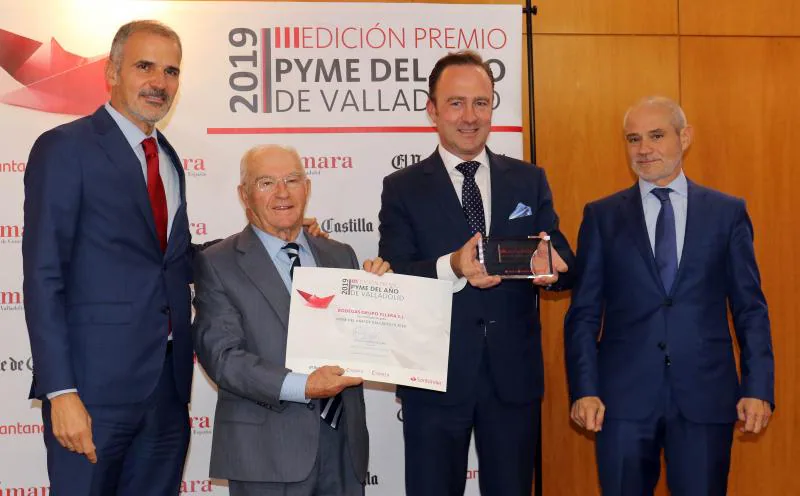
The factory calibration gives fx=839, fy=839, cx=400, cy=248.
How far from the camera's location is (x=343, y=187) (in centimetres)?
439

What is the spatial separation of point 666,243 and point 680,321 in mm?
319

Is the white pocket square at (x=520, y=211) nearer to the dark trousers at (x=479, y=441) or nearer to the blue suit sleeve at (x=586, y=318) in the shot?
the blue suit sleeve at (x=586, y=318)

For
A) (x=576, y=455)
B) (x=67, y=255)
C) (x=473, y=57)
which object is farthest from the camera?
(x=576, y=455)

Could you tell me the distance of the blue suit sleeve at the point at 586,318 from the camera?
11.1 ft

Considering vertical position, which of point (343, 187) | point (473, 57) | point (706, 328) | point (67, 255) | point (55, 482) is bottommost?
point (55, 482)

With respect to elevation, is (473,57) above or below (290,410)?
above

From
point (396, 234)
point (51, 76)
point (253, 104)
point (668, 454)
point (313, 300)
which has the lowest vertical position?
point (668, 454)

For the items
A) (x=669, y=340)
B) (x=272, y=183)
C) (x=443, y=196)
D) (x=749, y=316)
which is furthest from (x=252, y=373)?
(x=749, y=316)

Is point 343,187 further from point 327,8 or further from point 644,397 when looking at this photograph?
point 644,397

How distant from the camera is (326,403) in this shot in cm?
290

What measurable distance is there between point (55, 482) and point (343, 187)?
6.91 feet

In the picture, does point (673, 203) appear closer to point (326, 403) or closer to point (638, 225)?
point (638, 225)

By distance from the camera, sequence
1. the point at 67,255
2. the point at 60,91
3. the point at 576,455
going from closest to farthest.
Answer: the point at 67,255 < the point at 60,91 < the point at 576,455

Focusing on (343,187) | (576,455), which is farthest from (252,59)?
(576,455)
